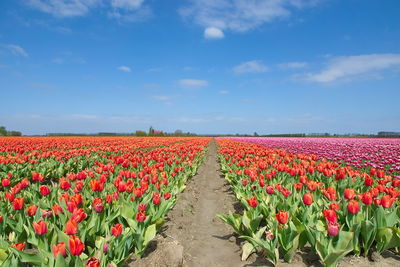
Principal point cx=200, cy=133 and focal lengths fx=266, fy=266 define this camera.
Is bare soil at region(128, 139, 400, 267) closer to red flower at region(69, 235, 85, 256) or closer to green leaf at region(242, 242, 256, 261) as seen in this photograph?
green leaf at region(242, 242, 256, 261)

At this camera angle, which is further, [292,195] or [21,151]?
[21,151]

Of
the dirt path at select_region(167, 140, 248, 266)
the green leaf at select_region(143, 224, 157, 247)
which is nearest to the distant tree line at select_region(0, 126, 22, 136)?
the dirt path at select_region(167, 140, 248, 266)

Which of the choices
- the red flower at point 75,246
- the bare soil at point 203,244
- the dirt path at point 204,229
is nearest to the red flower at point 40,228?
the red flower at point 75,246

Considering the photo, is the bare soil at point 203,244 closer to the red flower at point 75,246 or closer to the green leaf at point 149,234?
the green leaf at point 149,234

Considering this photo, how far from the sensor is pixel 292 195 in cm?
451

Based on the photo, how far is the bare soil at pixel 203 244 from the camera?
3.14 metres

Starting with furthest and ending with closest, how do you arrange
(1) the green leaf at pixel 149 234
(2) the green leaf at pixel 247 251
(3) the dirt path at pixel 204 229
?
1. (3) the dirt path at pixel 204 229
2. (2) the green leaf at pixel 247 251
3. (1) the green leaf at pixel 149 234

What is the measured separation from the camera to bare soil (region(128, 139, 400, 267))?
314 cm

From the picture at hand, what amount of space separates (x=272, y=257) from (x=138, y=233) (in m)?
1.57

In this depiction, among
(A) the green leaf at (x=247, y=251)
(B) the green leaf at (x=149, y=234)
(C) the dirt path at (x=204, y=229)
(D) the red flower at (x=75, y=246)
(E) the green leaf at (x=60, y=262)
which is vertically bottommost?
(C) the dirt path at (x=204, y=229)

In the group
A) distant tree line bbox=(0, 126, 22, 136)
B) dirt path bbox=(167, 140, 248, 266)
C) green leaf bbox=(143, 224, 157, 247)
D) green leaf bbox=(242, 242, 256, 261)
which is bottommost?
dirt path bbox=(167, 140, 248, 266)

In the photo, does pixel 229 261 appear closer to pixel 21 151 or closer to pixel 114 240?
pixel 114 240

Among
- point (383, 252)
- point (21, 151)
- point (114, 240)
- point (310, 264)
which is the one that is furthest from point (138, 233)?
point (21, 151)

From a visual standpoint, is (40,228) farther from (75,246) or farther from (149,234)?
(149,234)
